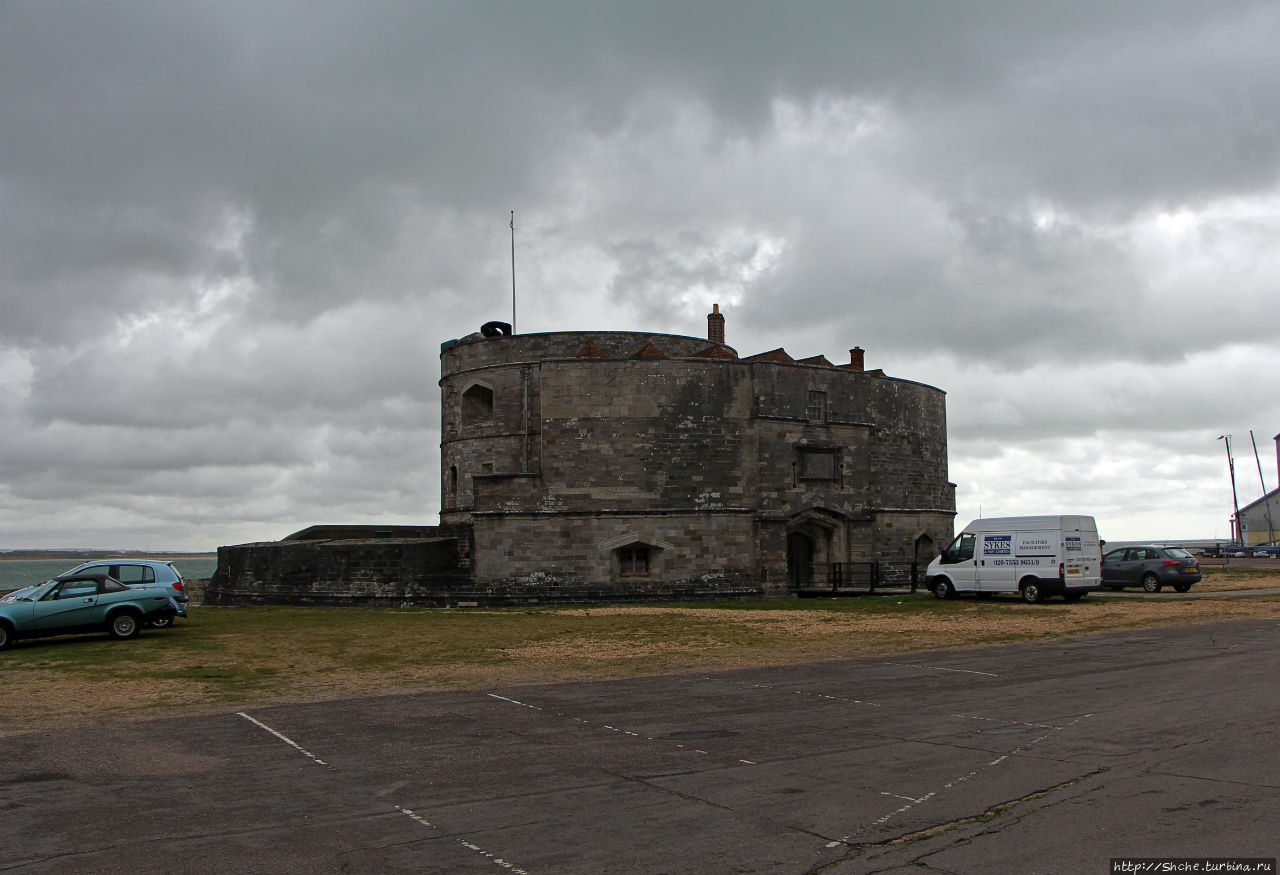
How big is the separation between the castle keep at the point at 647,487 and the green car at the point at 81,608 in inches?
496

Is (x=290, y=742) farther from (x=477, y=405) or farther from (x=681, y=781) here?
(x=477, y=405)

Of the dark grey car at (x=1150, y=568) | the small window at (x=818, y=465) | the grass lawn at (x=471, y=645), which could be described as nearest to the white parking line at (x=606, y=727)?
the grass lawn at (x=471, y=645)

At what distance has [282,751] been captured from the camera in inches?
384

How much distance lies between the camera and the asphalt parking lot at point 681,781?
6316 mm

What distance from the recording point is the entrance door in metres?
35.7

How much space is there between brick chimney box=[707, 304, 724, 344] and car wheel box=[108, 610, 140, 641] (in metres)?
25.5

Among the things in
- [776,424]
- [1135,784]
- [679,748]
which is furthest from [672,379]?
[1135,784]

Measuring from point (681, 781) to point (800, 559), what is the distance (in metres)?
28.4

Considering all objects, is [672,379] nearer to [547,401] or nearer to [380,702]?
[547,401]

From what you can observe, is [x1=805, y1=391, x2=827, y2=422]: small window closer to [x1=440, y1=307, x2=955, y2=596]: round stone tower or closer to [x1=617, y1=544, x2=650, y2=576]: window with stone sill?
[x1=440, y1=307, x2=955, y2=596]: round stone tower

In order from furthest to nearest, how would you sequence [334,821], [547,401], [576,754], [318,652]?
[547,401] → [318,652] → [576,754] → [334,821]

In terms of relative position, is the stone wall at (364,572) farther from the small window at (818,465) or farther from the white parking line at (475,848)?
the white parking line at (475,848)

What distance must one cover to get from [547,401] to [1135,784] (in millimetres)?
26904

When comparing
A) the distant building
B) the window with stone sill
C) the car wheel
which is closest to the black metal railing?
the window with stone sill
